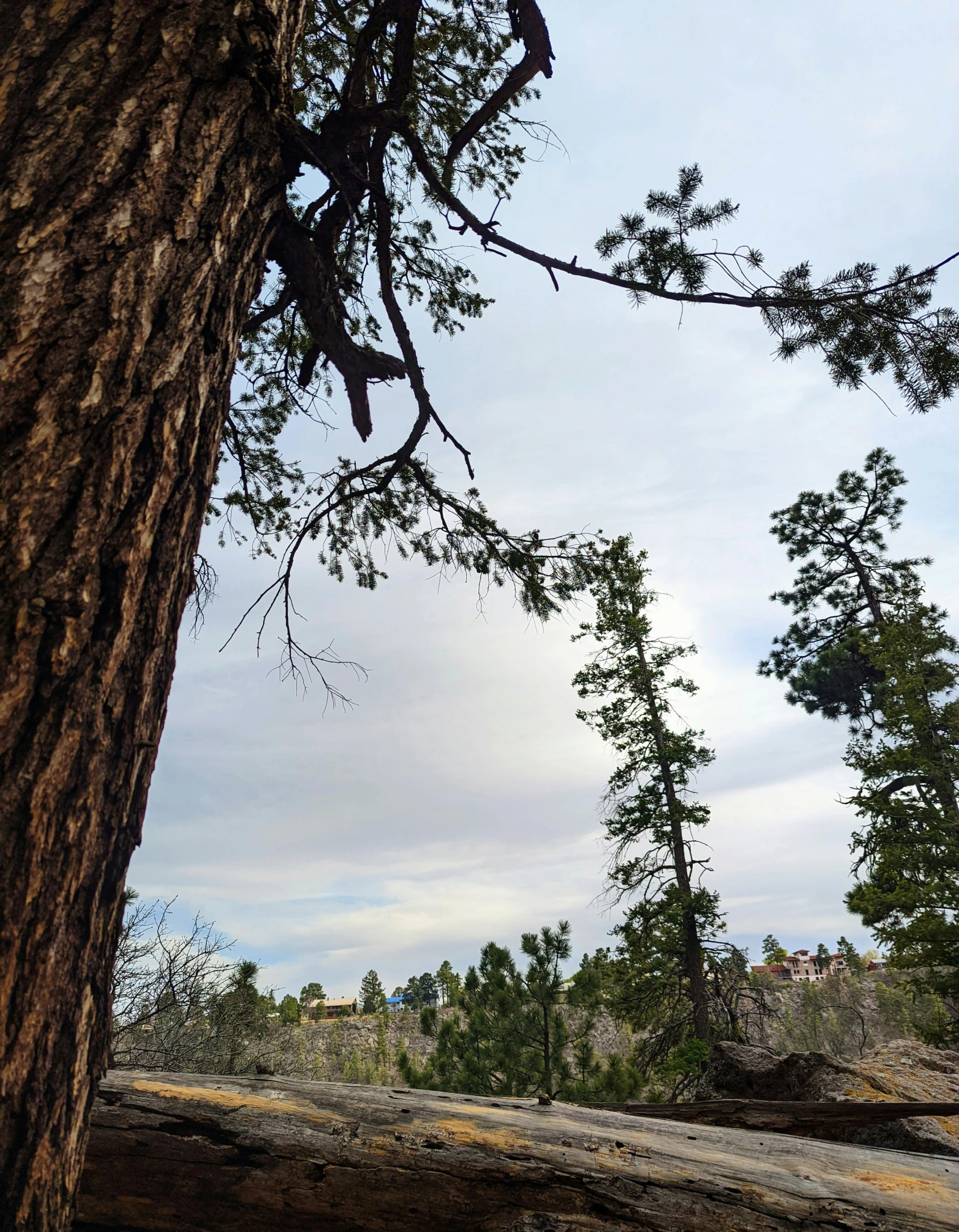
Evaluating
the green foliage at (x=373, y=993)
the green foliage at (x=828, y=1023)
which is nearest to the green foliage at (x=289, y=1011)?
the green foliage at (x=373, y=993)

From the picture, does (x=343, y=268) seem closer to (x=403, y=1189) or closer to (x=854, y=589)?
(x=403, y=1189)

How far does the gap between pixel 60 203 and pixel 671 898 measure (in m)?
13.1

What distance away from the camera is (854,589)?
17.9 metres

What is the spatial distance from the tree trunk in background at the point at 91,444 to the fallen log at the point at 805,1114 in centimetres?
286

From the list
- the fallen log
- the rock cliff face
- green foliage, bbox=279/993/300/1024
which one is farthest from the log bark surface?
green foliage, bbox=279/993/300/1024

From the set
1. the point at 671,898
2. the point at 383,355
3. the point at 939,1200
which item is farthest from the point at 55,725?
the point at 671,898

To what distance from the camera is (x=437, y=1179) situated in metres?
2.29

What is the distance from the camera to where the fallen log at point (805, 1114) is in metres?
3.12

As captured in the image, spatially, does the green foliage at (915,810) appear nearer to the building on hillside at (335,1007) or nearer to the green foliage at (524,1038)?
the green foliage at (524,1038)

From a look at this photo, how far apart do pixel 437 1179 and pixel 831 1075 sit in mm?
3116

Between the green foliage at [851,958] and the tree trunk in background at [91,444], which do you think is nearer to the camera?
the tree trunk in background at [91,444]

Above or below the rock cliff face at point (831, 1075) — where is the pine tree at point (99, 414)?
above

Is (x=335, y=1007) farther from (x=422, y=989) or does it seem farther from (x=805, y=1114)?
(x=805, y=1114)

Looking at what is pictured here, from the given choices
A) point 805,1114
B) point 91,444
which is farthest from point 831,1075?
point 91,444
